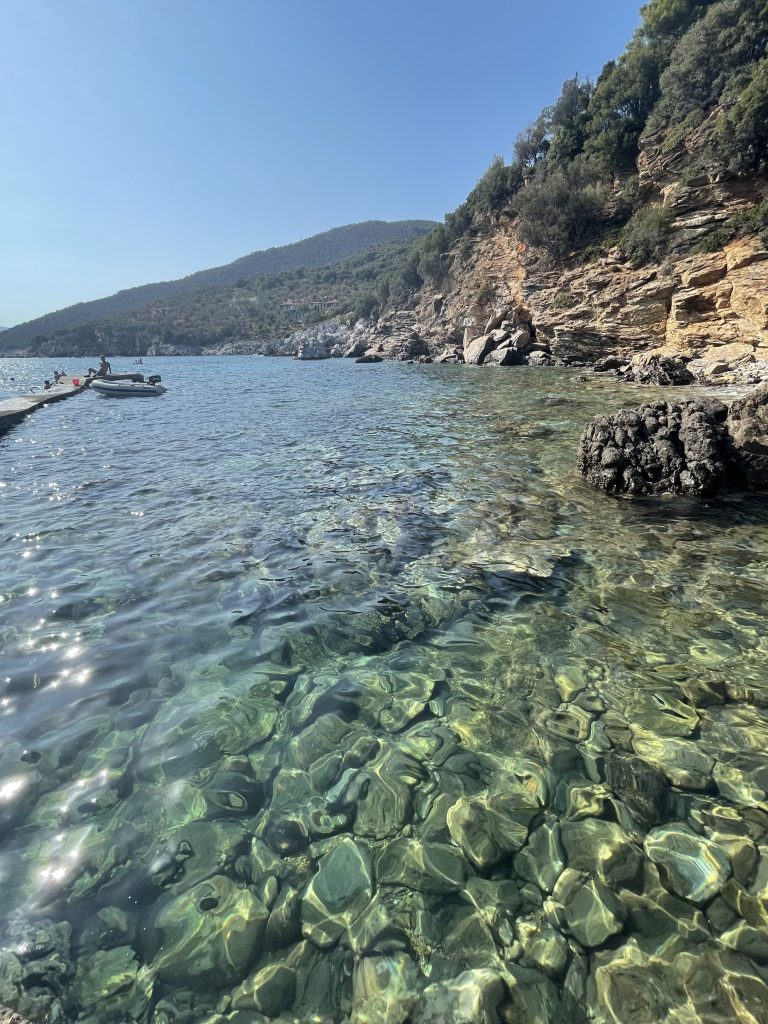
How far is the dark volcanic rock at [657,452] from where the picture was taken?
904 centimetres

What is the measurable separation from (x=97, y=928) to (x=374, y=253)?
19925 cm

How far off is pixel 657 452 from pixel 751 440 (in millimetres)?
1986

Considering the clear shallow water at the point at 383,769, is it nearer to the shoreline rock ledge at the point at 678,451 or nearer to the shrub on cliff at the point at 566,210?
the shoreline rock ledge at the point at 678,451

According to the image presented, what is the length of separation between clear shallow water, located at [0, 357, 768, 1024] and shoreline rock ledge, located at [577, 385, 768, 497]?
5.93ft

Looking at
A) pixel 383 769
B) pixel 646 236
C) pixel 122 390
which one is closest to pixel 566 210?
pixel 646 236

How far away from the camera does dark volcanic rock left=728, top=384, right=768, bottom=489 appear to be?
30.3 feet

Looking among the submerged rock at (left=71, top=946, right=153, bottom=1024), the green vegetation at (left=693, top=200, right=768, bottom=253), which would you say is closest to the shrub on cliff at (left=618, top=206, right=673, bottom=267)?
the green vegetation at (left=693, top=200, right=768, bottom=253)

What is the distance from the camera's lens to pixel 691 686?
3.99 meters

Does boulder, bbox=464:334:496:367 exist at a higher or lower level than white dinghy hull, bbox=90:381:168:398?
higher

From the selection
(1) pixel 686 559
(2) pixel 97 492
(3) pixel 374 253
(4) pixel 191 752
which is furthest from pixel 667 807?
(3) pixel 374 253

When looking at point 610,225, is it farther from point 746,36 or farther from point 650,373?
point 650,373

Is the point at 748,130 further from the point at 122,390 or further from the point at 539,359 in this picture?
the point at 122,390

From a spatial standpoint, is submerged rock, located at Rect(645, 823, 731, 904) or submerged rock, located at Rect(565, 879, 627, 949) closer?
submerged rock, located at Rect(565, 879, 627, 949)

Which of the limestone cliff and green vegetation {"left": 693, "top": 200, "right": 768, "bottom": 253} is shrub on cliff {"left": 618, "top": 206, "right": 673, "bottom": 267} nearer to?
the limestone cliff
